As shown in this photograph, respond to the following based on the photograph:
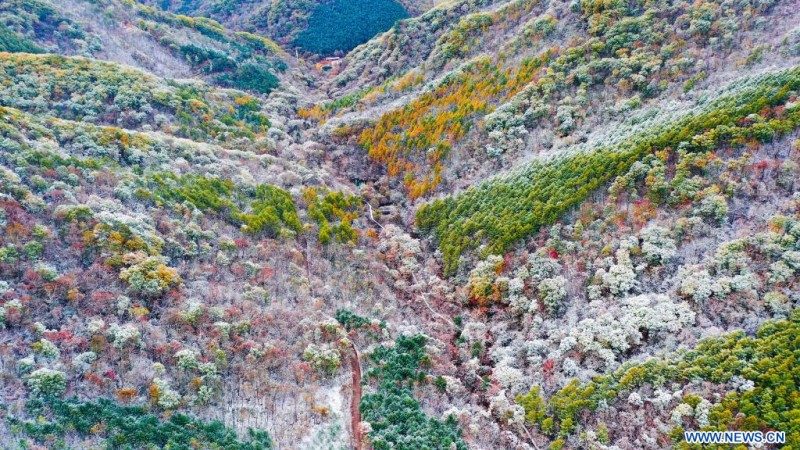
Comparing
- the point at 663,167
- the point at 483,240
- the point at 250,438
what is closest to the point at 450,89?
the point at 483,240

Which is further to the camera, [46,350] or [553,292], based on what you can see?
[553,292]

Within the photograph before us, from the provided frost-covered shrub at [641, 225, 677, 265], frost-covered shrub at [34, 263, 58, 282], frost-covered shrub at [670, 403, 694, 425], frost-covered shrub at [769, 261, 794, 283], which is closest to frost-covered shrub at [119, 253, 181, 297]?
frost-covered shrub at [34, 263, 58, 282]

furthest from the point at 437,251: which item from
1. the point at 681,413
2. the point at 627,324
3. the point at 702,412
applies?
the point at 702,412

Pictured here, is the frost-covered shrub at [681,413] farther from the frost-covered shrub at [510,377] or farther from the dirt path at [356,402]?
the dirt path at [356,402]

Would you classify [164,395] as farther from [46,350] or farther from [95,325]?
[46,350]

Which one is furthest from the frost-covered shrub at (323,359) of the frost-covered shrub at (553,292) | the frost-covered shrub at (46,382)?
the frost-covered shrub at (553,292)
